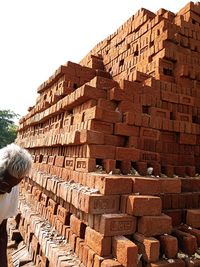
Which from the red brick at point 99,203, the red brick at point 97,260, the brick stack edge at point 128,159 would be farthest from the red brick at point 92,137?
the red brick at point 97,260

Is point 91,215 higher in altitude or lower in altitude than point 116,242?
higher

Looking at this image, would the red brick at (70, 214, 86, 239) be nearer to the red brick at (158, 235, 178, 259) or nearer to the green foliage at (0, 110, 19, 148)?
the red brick at (158, 235, 178, 259)

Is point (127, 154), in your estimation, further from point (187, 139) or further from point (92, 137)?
point (187, 139)

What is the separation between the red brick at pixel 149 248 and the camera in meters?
2.84

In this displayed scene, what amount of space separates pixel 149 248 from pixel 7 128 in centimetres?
3055

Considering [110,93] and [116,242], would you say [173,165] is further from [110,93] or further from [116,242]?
[116,242]

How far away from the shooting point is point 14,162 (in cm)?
214

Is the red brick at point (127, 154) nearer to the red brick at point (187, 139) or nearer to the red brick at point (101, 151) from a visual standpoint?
the red brick at point (101, 151)

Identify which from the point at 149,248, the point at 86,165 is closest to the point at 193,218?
the point at 149,248

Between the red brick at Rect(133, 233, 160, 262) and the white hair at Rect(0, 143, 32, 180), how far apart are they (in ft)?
5.12

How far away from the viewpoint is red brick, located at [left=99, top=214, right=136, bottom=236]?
297 cm

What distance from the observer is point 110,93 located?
4160mm

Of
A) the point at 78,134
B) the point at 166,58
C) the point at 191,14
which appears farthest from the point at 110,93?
the point at 191,14

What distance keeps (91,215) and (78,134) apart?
1.25m
